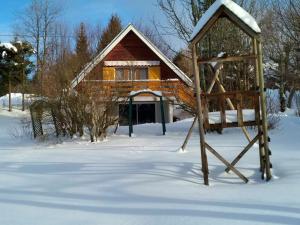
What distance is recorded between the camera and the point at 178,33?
67.3ft

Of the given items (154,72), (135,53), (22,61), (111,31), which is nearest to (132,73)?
(135,53)

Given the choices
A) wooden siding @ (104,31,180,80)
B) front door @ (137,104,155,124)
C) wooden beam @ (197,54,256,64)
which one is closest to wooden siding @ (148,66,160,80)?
wooden siding @ (104,31,180,80)

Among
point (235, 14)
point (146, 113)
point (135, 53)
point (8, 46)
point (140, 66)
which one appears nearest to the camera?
point (235, 14)

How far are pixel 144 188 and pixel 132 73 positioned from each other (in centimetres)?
2354

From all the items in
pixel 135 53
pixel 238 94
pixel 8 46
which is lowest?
pixel 238 94

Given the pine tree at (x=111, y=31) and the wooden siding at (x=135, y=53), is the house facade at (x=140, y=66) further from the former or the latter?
the pine tree at (x=111, y=31)

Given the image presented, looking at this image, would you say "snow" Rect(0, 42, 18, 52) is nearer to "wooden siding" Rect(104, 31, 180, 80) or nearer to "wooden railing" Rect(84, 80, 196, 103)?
"wooden siding" Rect(104, 31, 180, 80)

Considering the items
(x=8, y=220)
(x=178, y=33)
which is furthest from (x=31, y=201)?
(x=178, y=33)

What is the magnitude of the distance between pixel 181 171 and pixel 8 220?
11.2 feet

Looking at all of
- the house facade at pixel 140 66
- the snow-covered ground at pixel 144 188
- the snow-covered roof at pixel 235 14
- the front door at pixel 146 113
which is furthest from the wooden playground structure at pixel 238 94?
the front door at pixel 146 113

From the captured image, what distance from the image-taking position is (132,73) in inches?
1171

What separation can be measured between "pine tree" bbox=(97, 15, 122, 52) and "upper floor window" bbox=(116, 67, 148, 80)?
14.6 metres

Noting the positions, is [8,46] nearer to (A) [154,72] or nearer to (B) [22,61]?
(B) [22,61]

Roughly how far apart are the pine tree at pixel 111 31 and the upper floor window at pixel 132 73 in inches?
A: 574
